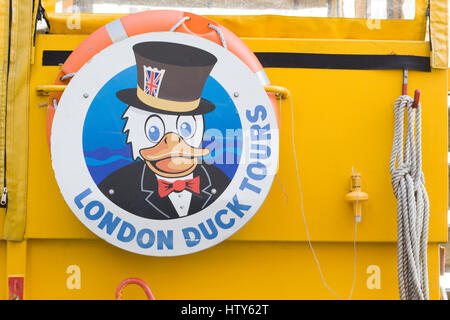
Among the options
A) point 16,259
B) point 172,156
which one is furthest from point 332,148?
point 16,259

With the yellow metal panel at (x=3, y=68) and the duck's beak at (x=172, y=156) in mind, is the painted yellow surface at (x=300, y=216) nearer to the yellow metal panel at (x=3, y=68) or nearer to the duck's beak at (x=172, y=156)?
the yellow metal panel at (x=3, y=68)

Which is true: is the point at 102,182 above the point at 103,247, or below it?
above

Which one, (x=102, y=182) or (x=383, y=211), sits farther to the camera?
(x=383, y=211)

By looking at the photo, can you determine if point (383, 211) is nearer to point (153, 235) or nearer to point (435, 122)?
point (435, 122)

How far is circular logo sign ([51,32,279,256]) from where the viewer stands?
1377 mm

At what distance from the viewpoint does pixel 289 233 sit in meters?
1.50

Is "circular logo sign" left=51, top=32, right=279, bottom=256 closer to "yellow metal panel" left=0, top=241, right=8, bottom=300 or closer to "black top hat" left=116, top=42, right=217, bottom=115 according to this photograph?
"black top hat" left=116, top=42, right=217, bottom=115

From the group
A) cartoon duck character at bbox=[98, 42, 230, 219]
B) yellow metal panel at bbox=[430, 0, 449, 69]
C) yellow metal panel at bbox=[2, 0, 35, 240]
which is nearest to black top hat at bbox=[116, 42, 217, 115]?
cartoon duck character at bbox=[98, 42, 230, 219]

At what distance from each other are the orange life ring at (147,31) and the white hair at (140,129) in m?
0.24

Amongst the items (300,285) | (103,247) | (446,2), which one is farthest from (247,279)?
(446,2)

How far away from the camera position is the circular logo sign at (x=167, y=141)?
1.38m

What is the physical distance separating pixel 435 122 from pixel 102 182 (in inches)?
42.7

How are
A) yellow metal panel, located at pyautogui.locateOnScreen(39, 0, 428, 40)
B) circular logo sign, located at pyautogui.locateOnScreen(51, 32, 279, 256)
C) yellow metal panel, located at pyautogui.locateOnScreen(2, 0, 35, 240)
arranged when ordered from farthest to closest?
1. yellow metal panel, located at pyautogui.locateOnScreen(39, 0, 428, 40)
2. yellow metal panel, located at pyautogui.locateOnScreen(2, 0, 35, 240)
3. circular logo sign, located at pyautogui.locateOnScreen(51, 32, 279, 256)

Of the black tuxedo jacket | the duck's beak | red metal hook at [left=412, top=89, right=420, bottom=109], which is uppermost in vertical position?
red metal hook at [left=412, top=89, right=420, bottom=109]
